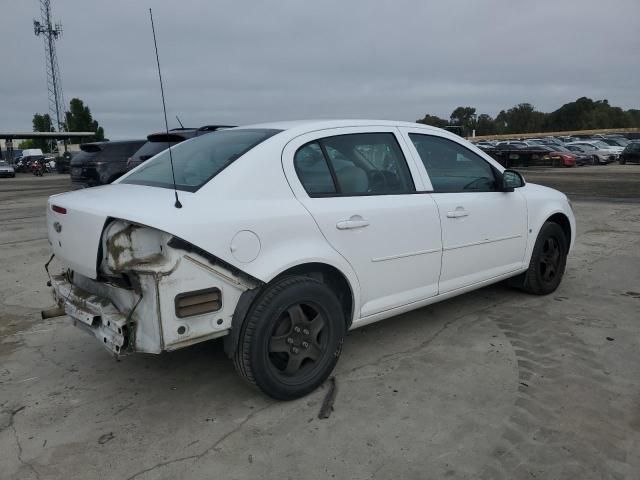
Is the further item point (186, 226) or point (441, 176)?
point (441, 176)

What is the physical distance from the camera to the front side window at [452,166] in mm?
3924

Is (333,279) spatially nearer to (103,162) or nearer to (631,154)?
(103,162)

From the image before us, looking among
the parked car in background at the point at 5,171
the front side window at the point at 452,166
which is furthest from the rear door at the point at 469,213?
the parked car in background at the point at 5,171

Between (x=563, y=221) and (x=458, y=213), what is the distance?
183 cm

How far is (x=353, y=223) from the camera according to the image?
3.27 meters

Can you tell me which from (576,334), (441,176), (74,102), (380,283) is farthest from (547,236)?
(74,102)

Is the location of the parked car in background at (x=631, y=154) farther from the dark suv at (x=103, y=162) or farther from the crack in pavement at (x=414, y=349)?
the crack in pavement at (x=414, y=349)

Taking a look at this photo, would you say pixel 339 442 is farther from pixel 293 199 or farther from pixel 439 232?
pixel 439 232

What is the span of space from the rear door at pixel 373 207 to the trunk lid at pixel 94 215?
79 cm

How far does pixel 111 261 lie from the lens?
8.96ft

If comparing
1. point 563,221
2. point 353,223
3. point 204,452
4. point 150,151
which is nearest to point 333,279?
point 353,223

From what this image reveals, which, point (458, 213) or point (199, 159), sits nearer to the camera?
point (199, 159)

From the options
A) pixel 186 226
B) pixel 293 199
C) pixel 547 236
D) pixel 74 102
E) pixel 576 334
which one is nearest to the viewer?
pixel 186 226

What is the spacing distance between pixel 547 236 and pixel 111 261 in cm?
386
